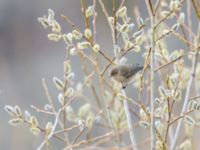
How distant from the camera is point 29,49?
5.02 m

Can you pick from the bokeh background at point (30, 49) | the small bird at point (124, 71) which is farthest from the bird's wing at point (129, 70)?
the bokeh background at point (30, 49)

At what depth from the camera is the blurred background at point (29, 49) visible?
4043 millimetres

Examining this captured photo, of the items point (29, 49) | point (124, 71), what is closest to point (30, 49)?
point (29, 49)

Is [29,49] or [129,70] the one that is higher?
[29,49]

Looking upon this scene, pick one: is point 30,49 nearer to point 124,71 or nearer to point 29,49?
point 29,49

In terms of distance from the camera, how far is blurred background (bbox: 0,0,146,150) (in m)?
4.04

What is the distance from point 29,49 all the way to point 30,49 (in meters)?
0.01

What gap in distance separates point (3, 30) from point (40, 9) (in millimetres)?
384

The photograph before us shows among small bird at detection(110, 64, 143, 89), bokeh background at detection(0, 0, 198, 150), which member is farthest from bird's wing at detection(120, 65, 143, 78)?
bokeh background at detection(0, 0, 198, 150)

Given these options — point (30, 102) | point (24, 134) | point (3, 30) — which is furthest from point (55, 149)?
point (3, 30)

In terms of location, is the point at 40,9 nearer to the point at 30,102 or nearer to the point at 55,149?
the point at 30,102

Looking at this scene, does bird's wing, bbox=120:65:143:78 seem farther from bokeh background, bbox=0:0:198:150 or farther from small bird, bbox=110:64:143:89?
bokeh background, bbox=0:0:198:150

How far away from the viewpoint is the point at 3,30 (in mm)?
5109

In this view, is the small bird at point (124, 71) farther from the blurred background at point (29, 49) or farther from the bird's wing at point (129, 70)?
the blurred background at point (29, 49)
